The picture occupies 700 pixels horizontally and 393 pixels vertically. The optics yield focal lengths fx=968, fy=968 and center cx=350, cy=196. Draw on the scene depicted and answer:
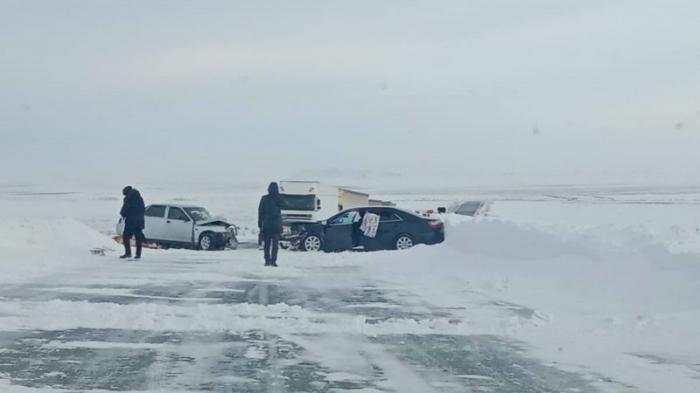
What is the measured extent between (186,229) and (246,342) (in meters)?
21.9

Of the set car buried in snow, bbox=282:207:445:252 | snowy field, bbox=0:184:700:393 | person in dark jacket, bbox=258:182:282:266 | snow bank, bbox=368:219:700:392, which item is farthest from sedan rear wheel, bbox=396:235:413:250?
person in dark jacket, bbox=258:182:282:266

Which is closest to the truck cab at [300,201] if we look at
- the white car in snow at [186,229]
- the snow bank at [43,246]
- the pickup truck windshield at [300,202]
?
the pickup truck windshield at [300,202]

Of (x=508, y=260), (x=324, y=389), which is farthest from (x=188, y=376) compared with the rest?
(x=508, y=260)

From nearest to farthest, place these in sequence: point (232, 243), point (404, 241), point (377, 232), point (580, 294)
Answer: point (580, 294)
point (404, 241)
point (377, 232)
point (232, 243)

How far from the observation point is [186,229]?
102 feet

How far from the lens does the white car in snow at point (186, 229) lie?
30906mm

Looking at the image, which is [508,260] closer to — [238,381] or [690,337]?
[690,337]

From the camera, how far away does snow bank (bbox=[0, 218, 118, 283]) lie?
58.0 ft

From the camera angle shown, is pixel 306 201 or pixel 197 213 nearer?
pixel 197 213

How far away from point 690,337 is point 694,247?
14.8 feet

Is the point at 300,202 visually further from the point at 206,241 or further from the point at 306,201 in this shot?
the point at 206,241

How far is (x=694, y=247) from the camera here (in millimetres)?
14227

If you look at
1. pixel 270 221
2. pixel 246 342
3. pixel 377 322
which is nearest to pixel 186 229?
pixel 270 221

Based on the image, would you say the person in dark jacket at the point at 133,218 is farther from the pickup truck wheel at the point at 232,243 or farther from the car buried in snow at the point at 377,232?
the pickup truck wheel at the point at 232,243
